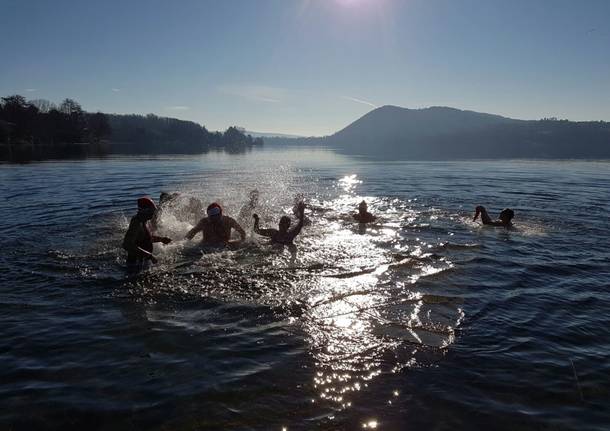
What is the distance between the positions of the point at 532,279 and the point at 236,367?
7031 millimetres

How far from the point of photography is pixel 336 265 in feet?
31.0

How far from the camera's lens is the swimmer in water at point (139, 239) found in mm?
8500

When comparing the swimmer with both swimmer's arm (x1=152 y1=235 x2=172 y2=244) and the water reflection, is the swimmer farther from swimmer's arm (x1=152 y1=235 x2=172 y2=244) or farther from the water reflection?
swimmer's arm (x1=152 y1=235 x2=172 y2=244)

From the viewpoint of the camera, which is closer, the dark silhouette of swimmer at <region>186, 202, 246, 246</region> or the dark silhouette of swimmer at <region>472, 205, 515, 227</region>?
the dark silhouette of swimmer at <region>186, 202, 246, 246</region>

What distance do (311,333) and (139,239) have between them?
195 inches

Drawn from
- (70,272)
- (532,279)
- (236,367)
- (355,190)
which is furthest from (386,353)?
(355,190)

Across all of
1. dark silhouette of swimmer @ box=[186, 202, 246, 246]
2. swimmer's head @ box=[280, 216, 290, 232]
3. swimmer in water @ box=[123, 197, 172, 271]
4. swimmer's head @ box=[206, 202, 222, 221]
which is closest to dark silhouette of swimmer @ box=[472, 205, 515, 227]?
swimmer's head @ box=[280, 216, 290, 232]

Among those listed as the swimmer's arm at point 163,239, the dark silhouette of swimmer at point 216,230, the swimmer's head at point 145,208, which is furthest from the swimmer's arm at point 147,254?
the dark silhouette of swimmer at point 216,230

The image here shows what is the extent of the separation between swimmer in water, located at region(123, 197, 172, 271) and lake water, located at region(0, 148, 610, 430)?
41 cm

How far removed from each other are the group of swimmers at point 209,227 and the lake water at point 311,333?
43cm

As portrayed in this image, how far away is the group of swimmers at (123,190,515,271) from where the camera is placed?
8.57 metres

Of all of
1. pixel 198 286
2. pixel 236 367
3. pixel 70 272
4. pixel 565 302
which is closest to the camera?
pixel 236 367

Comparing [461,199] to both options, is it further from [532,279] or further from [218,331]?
[218,331]

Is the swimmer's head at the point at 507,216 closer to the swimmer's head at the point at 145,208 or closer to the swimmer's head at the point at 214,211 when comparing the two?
the swimmer's head at the point at 214,211
